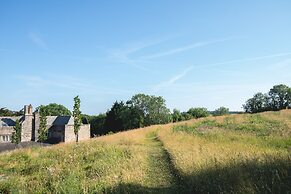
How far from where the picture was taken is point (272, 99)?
10075 cm

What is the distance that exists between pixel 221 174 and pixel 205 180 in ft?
1.40

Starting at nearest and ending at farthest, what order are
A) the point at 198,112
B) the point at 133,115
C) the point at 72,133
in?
the point at 72,133
the point at 133,115
the point at 198,112

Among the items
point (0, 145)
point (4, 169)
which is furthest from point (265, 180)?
point (0, 145)

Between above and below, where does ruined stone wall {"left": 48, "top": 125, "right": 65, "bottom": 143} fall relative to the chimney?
below

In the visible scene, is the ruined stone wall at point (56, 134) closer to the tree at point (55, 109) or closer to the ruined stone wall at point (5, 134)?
the ruined stone wall at point (5, 134)

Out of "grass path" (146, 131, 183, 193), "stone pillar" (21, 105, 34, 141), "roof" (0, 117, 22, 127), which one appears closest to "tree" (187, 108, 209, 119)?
"stone pillar" (21, 105, 34, 141)

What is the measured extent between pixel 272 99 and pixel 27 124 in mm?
81231

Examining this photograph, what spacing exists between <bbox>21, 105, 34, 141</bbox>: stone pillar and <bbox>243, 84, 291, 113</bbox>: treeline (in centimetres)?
6925

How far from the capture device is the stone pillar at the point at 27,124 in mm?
60000

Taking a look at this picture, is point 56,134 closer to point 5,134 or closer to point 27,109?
point 27,109

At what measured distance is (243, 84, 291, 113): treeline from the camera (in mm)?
96875

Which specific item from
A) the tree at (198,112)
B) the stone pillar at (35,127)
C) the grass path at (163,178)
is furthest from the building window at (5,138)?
the tree at (198,112)

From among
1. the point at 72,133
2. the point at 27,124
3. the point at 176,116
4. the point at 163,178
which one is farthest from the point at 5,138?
the point at 176,116

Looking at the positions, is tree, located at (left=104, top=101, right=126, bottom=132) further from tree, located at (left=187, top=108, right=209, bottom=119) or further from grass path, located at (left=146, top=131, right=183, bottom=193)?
grass path, located at (left=146, top=131, right=183, bottom=193)
